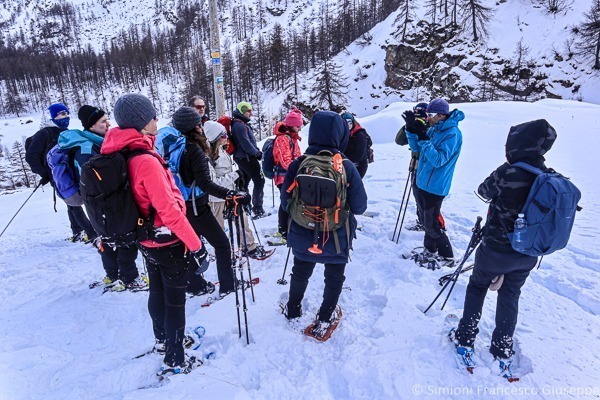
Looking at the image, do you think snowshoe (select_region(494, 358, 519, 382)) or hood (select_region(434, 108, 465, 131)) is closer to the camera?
snowshoe (select_region(494, 358, 519, 382))

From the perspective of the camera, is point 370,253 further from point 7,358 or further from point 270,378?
point 7,358

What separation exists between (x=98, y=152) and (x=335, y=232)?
9.28ft

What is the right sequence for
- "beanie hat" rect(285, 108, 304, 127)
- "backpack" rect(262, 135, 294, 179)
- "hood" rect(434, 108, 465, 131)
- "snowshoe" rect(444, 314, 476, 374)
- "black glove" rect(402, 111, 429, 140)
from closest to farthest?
"snowshoe" rect(444, 314, 476, 374) → "hood" rect(434, 108, 465, 131) → "black glove" rect(402, 111, 429, 140) → "beanie hat" rect(285, 108, 304, 127) → "backpack" rect(262, 135, 294, 179)

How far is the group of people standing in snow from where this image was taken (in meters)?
2.26

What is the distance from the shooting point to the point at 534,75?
34.1 metres

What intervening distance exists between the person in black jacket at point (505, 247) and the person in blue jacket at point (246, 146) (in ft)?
11.4

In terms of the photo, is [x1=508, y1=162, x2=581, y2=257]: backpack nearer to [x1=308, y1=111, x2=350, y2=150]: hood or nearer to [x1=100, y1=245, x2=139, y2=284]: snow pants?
[x1=308, y1=111, x2=350, y2=150]: hood

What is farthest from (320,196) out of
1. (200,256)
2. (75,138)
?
(75,138)

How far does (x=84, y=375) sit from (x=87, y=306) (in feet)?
4.16

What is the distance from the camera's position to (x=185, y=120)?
321 centimetres

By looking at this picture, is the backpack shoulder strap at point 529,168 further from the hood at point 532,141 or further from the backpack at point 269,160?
the backpack at point 269,160

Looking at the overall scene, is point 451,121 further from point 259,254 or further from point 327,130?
point 259,254

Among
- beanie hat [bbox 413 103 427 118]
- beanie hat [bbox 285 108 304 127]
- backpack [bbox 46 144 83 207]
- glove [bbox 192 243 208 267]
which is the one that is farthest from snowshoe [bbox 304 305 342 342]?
backpack [bbox 46 144 83 207]

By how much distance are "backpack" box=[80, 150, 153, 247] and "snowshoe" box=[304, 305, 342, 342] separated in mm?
1766
